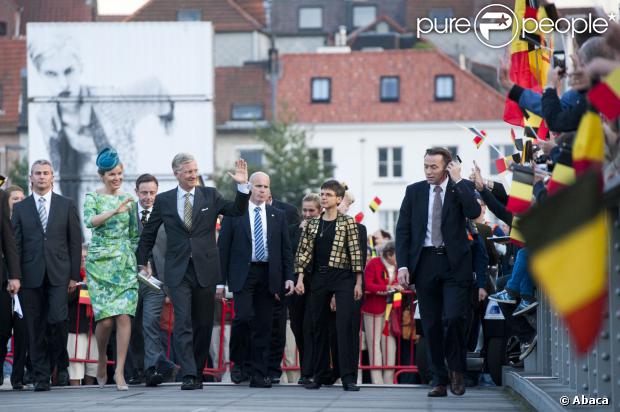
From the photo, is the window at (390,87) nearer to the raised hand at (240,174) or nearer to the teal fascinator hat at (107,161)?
the teal fascinator hat at (107,161)

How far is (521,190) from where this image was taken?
972 cm

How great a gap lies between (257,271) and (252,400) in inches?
107

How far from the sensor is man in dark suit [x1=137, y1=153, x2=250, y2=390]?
13.6m

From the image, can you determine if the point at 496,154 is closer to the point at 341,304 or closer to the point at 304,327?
the point at 304,327

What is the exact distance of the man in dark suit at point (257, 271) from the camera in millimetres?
14414

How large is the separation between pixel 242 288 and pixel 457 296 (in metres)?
2.58

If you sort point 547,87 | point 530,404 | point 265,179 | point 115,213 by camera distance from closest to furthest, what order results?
1. point 547,87
2. point 530,404
3. point 115,213
4. point 265,179

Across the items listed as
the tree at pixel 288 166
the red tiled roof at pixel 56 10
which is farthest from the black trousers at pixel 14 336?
the red tiled roof at pixel 56 10

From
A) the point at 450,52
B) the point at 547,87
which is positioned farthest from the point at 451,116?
the point at 547,87

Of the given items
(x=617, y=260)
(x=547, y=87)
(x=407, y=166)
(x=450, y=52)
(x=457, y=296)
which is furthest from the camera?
(x=450, y=52)

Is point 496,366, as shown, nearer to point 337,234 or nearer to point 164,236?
point 337,234

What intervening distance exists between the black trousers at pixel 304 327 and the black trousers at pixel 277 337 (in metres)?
0.15

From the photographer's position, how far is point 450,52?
84.3 meters

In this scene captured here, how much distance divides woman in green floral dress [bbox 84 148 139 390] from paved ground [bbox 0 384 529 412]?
2.18 feet
